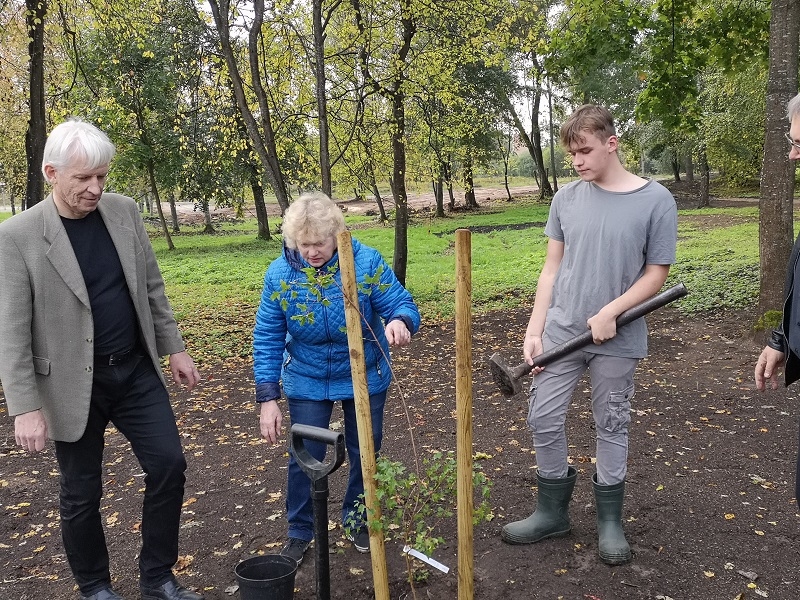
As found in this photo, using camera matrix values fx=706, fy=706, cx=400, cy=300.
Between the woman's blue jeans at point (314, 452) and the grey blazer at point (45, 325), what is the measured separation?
3.05 feet

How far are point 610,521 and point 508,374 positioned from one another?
85cm

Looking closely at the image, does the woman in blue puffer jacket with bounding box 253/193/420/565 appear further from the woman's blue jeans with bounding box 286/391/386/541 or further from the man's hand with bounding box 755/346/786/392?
the man's hand with bounding box 755/346/786/392

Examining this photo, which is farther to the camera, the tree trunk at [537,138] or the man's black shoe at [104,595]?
the tree trunk at [537,138]

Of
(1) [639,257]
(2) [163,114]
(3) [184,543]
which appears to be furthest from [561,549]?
(2) [163,114]

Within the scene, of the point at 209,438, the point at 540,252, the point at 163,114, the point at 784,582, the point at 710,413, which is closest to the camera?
the point at 784,582

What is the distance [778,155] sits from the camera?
6.48m

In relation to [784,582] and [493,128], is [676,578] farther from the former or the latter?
[493,128]

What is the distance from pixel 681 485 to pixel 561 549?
1.10 meters

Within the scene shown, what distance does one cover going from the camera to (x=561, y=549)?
3.36 meters

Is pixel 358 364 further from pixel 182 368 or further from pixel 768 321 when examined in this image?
pixel 768 321

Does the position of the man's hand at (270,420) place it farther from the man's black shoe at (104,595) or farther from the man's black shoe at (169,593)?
the man's black shoe at (104,595)

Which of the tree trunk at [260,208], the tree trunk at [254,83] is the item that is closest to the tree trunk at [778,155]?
the tree trunk at [254,83]

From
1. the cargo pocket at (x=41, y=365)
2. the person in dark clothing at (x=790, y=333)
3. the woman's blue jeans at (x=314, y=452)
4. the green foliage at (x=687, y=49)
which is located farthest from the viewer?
the green foliage at (x=687, y=49)

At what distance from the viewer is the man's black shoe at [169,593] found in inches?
120
